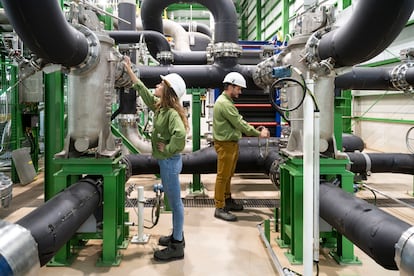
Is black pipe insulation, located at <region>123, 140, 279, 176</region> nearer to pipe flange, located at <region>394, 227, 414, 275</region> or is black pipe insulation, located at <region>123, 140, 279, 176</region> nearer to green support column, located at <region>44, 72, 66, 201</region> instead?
green support column, located at <region>44, 72, 66, 201</region>

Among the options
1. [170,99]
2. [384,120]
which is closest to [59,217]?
[170,99]

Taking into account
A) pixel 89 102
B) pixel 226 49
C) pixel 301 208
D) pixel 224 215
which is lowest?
pixel 224 215

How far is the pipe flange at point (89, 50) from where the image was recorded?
223 centimetres

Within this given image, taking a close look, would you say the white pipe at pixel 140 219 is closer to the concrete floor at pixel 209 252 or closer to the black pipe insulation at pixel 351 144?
the concrete floor at pixel 209 252

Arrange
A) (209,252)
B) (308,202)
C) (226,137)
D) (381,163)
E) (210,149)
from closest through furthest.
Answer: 1. (308,202)
2. (209,252)
3. (226,137)
4. (210,149)
5. (381,163)

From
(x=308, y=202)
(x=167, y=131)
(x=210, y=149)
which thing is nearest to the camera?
(x=308, y=202)

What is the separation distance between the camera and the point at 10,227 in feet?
4.18

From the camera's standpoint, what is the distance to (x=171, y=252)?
250 cm

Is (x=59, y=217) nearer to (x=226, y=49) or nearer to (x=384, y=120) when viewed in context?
(x=226, y=49)

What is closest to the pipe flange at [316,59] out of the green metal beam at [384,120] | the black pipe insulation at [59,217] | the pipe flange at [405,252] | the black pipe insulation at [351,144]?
the pipe flange at [405,252]

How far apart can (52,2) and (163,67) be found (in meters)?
2.59

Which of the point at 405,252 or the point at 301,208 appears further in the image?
the point at 301,208

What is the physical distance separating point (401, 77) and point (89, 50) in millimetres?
3330

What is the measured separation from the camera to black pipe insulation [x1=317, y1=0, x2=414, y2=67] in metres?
1.43
